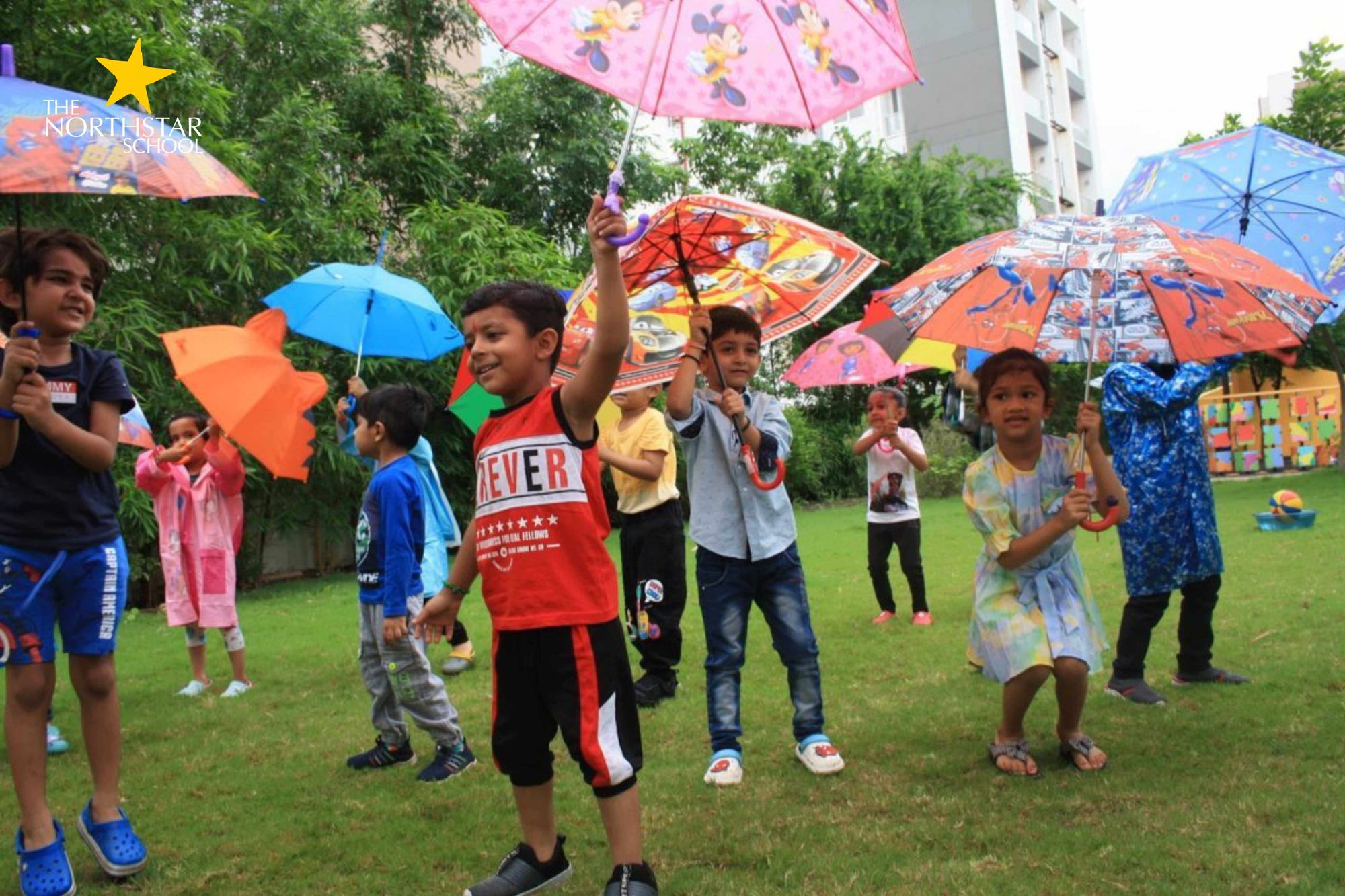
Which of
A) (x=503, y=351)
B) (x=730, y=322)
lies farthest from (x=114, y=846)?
(x=730, y=322)

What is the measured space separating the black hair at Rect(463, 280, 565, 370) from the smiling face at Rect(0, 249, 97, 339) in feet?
4.01

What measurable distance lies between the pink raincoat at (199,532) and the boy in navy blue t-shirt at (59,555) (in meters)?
2.93

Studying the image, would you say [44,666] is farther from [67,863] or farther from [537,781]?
[537,781]

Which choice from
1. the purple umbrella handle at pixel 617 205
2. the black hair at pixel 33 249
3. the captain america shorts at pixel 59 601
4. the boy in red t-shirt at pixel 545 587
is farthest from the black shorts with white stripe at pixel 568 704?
the black hair at pixel 33 249

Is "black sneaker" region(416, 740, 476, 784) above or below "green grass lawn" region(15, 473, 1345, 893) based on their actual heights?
above

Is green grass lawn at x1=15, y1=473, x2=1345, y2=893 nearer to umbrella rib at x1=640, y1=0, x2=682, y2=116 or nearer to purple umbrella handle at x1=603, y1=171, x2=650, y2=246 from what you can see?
purple umbrella handle at x1=603, y1=171, x2=650, y2=246

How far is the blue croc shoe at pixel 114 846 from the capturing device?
3357 mm

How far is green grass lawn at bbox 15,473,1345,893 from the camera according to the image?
3.18 metres

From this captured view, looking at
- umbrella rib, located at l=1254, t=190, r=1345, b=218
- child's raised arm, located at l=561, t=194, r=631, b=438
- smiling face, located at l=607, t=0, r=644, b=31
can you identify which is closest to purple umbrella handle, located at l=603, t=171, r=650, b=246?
child's raised arm, located at l=561, t=194, r=631, b=438

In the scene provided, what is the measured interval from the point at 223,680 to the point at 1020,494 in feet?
17.0

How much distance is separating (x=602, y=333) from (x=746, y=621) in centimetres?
187

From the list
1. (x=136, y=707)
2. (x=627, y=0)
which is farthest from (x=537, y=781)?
(x=136, y=707)

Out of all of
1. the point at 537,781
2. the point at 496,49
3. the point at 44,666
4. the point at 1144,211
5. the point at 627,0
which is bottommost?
the point at 537,781

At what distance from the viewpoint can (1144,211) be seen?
490 centimetres
